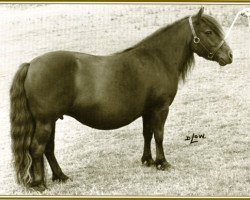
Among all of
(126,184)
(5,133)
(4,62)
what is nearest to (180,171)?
(126,184)

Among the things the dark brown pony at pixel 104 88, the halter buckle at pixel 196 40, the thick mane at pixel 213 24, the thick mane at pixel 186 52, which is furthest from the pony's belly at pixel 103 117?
the thick mane at pixel 213 24

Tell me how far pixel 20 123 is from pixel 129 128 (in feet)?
8.14

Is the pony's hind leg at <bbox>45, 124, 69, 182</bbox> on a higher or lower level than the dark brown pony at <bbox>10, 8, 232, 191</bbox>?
lower

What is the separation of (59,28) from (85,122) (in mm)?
1982

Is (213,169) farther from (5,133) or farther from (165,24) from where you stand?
(5,133)

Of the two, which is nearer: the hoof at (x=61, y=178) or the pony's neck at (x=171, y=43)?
the hoof at (x=61, y=178)

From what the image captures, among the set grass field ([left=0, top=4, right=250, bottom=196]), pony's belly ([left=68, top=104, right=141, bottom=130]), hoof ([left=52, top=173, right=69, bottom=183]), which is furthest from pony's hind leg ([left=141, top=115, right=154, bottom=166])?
hoof ([left=52, top=173, right=69, bottom=183])

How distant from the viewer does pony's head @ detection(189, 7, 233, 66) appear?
4.81 m

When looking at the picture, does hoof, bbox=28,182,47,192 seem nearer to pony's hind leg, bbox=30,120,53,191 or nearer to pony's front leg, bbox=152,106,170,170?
pony's hind leg, bbox=30,120,53,191

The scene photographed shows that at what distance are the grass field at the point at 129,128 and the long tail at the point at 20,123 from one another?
1.54ft

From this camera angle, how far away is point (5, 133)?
540 cm

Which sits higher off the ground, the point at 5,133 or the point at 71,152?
the point at 5,133

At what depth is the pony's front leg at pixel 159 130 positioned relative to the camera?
4.90 meters
